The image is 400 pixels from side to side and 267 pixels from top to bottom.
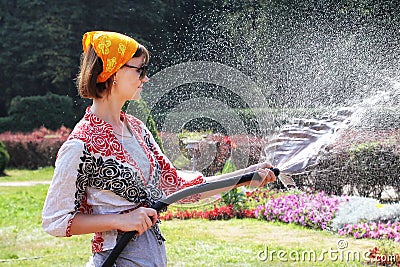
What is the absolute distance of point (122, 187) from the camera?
2244mm

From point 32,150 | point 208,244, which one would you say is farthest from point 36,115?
point 208,244

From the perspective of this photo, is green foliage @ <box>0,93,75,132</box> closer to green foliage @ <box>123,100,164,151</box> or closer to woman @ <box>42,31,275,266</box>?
green foliage @ <box>123,100,164,151</box>

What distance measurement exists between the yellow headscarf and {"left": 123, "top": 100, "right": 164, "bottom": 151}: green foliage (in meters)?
7.15

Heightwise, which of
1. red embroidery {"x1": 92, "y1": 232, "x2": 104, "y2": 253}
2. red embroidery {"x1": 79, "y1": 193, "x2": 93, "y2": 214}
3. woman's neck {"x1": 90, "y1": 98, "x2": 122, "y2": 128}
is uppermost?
woman's neck {"x1": 90, "y1": 98, "x2": 122, "y2": 128}

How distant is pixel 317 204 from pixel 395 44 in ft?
12.4

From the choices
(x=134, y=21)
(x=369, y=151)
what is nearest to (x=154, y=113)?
(x=369, y=151)

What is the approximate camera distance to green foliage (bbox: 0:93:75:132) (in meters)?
20.0

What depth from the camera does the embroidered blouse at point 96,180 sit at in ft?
7.19

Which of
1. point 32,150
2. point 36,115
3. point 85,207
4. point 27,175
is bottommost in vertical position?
point 27,175

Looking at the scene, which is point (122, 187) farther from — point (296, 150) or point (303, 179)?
point (303, 179)

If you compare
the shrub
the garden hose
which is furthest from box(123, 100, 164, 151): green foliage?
the garden hose

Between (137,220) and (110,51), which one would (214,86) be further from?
(137,220)

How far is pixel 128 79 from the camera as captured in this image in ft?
7.66

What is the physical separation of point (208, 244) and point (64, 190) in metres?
4.24
